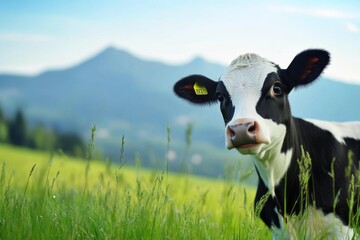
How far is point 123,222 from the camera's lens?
4902 millimetres

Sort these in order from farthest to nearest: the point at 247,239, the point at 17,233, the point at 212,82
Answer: the point at 212,82 → the point at 247,239 → the point at 17,233

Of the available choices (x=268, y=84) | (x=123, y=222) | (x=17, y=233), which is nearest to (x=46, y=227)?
(x=17, y=233)

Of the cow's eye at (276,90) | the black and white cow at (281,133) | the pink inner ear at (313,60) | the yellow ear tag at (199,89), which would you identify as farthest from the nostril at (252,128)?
the yellow ear tag at (199,89)

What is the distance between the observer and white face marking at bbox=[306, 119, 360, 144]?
22.4ft

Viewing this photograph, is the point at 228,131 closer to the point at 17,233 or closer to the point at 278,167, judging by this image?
the point at 278,167

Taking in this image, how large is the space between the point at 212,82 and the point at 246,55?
1.80 feet

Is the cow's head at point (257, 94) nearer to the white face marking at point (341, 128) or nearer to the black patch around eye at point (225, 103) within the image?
the black patch around eye at point (225, 103)

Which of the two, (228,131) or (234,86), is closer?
(228,131)

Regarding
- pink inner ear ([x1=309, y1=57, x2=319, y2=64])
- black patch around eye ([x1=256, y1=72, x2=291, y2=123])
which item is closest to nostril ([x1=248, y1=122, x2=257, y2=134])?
black patch around eye ([x1=256, y1=72, x2=291, y2=123])

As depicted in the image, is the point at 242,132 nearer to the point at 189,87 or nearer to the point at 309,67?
the point at 309,67

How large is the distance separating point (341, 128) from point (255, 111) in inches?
78.8

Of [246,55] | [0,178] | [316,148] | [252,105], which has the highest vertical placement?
[246,55]

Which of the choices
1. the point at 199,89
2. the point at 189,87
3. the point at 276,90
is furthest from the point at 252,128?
the point at 189,87

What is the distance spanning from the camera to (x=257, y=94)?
5707 millimetres
